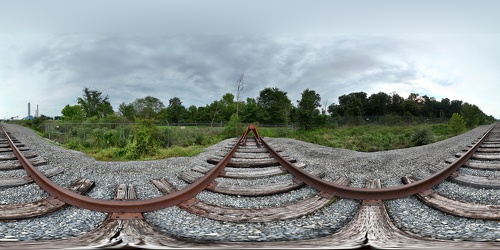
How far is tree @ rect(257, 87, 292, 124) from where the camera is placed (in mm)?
27013

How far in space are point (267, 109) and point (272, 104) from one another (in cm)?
183

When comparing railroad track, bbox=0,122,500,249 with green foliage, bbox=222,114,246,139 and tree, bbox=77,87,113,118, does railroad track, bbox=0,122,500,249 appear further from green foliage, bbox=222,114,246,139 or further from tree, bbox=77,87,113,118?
tree, bbox=77,87,113,118

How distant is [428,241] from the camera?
6.16ft

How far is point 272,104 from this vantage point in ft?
104

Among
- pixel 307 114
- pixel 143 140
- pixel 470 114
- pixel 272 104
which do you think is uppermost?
pixel 272 104

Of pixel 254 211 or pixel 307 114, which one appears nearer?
pixel 254 211

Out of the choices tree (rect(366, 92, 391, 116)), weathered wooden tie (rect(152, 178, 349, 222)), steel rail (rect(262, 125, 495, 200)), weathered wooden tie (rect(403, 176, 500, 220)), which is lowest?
weathered wooden tie (rect(152, 178, 349, 222))

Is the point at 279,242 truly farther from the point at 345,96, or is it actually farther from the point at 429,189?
the point at 345,96

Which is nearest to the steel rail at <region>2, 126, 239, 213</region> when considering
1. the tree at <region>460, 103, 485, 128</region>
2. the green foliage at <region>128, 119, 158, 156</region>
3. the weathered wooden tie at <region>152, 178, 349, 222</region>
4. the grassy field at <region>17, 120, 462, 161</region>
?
the weathered wooden tie at <region>152, 178, 349, 222</region>

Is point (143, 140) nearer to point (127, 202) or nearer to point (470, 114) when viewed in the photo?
point (127, 202)

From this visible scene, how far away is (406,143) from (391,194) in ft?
44.5

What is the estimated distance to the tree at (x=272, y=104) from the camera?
88.6 feet

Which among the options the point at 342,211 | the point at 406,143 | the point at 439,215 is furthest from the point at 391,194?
the point at 406,143

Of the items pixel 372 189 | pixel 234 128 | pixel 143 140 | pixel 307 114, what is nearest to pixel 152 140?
pixel 143 140
